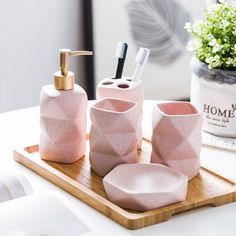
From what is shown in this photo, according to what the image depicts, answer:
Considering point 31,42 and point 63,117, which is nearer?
point 63,117

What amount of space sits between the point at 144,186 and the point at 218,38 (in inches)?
18.1

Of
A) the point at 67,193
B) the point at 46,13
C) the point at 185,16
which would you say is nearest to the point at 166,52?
the point at 185,16

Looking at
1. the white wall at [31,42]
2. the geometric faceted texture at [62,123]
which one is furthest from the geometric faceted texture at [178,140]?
the white wall at [31,42]

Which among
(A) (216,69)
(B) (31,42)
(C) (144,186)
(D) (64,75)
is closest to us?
(C) (144,186)

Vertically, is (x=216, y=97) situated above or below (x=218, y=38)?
below

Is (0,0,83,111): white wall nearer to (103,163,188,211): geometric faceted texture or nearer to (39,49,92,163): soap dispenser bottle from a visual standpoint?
(39,49,92,163): soap dispenser bottle

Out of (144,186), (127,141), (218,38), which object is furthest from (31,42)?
(144,186)

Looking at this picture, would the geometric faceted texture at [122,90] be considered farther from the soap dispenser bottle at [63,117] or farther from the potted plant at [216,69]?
the potted plant at [216,69]

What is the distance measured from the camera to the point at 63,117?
1173mm

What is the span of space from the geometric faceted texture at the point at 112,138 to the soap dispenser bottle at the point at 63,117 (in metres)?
0.06

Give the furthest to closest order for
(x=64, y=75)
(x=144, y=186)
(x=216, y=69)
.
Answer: (x=216, y=69)
(x=64, y=75)
(x=144, y=186)

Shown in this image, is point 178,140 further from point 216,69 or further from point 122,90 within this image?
point 216,69

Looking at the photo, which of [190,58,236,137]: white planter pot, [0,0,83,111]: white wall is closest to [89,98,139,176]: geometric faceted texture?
[190,58,236,137]: white planter pot

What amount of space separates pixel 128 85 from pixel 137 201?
30 cm
